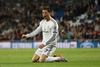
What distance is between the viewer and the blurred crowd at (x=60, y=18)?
37188 millimetres

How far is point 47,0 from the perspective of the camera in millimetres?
43500

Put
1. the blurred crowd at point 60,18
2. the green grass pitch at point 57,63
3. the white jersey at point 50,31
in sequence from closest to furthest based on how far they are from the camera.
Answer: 1. the green grass pitch at point 57,63
2. the white jersey at point 50,31
3. the blurred crowd at point 60,18

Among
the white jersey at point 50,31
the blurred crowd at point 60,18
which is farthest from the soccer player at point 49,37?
the blurred crowd at point 60,18

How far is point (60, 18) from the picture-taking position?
136 feet

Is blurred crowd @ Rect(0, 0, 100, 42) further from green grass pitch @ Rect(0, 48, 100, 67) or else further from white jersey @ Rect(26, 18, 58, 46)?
white jersey @ Rect(26, 18, 58, 46)

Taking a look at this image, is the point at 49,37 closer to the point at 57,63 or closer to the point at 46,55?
the point at 46,55

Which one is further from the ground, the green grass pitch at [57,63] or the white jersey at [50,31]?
the white jersey at [50,31]

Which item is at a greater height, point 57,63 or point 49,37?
point 49,37

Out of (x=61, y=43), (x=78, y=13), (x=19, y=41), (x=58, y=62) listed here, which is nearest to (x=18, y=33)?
(x=19, y=41)

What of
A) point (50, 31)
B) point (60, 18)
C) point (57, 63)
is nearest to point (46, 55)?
point (57, 63)

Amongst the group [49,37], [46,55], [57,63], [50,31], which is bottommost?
[57,63]

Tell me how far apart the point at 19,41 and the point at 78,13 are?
23.8 feet

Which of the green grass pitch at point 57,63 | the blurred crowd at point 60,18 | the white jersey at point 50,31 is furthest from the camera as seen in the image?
the blurred crowd at point 60,18

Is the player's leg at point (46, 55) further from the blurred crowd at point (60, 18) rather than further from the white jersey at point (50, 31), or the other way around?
the blurred crowd at point (60, 18)
